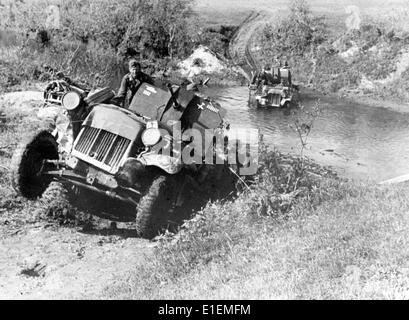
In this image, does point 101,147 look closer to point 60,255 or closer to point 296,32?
point 60,255

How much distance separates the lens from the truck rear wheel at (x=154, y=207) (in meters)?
8.72

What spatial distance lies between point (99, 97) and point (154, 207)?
255 cm

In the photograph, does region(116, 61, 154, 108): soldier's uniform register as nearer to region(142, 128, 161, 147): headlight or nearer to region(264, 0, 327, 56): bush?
region(142, 128, 161, 147): headlight

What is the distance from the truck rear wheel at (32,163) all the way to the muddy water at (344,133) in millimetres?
8056

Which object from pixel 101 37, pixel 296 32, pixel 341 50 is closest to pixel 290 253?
pixel 101 37

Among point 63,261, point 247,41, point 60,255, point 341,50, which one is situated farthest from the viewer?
point 247,41

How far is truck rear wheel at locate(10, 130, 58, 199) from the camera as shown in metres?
9.44

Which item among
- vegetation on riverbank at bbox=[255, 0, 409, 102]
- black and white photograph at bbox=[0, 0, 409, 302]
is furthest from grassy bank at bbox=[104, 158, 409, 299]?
vegetation on riverbank at bbox=[255, 0, 409, 102]

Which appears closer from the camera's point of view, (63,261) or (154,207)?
(63,261)

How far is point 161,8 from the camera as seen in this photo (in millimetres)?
37656

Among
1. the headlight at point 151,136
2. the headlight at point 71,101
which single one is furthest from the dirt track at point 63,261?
the headlight at point 71,101

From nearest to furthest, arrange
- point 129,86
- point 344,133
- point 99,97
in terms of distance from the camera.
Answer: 1. point 99,97
2. point 129,86
3. point 344,133

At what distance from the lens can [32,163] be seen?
9648mm

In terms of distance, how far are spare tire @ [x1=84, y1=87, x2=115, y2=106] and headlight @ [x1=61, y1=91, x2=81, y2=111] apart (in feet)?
0.97
